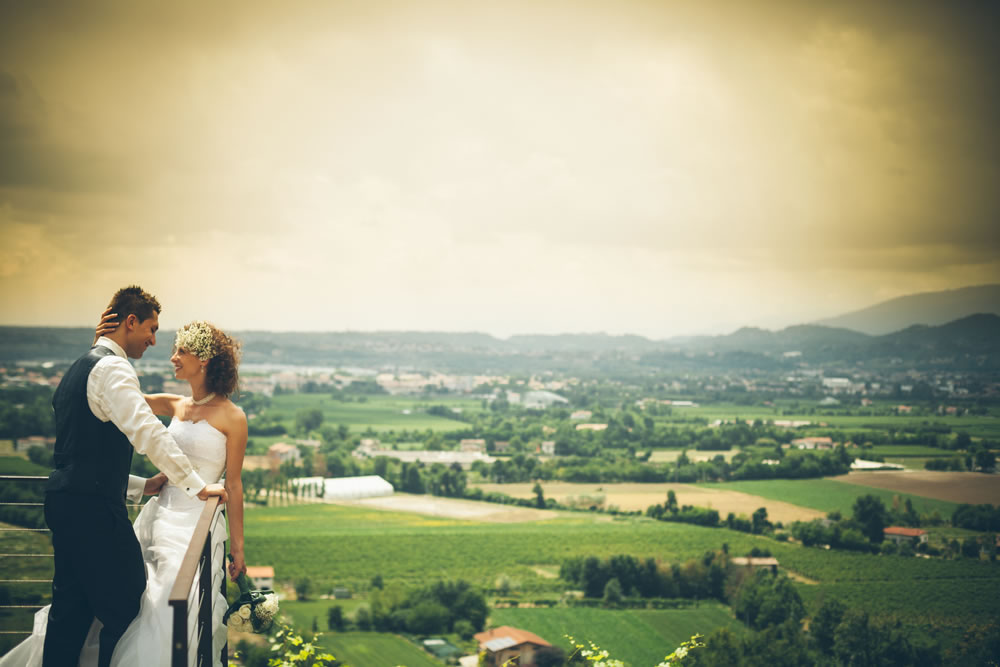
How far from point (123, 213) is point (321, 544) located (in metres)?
13.3

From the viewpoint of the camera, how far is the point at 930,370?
18453 millimetres

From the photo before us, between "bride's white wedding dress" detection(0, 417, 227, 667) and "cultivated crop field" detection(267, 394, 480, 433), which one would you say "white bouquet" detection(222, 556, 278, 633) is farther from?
"cultivated crop field" detection(267, 394, 480, 433)

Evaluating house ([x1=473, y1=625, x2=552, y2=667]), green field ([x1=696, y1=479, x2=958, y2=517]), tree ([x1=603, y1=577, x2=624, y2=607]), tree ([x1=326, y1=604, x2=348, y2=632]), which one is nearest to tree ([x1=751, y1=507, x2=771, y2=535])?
green field ([x1=696, y1=479, x2=958, y2=517])

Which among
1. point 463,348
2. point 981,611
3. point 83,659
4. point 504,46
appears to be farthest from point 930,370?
point 463,348

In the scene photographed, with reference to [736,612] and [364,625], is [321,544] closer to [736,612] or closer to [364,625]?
[364,625]

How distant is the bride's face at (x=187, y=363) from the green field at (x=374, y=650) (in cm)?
1227

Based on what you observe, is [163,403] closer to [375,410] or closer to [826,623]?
[826,623]

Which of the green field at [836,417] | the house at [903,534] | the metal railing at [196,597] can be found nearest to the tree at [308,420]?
the green field at [836,417]

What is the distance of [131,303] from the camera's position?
7.38ft

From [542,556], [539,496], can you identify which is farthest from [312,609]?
[539,496]

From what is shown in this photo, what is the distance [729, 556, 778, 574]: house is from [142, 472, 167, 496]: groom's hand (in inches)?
655

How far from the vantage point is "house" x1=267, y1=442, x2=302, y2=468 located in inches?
1062

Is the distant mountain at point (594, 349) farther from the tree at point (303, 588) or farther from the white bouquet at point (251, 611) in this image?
the white bouquet at point (251, 611)

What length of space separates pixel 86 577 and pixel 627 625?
1493cm
